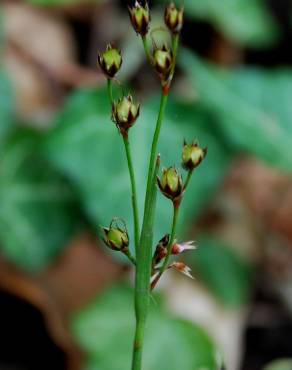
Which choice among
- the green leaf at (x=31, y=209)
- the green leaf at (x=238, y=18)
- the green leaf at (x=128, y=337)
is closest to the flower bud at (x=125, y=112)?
the green leaf at (x=128, y=337)

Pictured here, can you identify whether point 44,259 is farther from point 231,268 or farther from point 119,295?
point 231,268

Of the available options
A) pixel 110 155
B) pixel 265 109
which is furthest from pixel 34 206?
pixel 265 109

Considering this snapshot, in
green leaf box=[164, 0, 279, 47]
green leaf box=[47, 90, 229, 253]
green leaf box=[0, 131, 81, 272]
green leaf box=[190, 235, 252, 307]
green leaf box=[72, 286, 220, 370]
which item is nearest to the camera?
green leaf box=[72, 286, 220, 370]

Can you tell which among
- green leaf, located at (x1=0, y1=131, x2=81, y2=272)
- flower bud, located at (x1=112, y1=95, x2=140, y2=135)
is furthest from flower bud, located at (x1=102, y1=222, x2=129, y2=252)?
green leaf, located at (x1=0, y1=131, x2=81, y2=272)

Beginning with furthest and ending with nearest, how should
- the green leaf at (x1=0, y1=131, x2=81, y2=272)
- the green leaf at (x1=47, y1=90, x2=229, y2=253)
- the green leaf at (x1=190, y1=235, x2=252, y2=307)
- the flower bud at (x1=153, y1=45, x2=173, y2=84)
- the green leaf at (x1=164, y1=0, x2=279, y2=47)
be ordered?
the green leaf at (x1=164, y1=0, x2=279, y2=47) → the green leaf at (x1=190, y1=235, x2=252, y2=307) → the green leaf at (x1=0, y1=131, x2=81, y2=272) → the green leaf at (x1=47, y1=90, x2=229, y2=253) → the flower bud at (x1=153, y1=45, x2=173, y2=84)

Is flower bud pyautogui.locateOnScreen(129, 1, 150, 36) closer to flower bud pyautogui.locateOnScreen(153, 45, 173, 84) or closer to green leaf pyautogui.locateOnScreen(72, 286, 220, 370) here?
flower bud pyautogui.locateOnScreen(153, 45, 173, 84)

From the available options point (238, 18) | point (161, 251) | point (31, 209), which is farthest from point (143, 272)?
point (238, 18)

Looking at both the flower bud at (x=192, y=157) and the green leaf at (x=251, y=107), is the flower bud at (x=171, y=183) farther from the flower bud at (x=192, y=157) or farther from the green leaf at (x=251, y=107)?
the green leaf at (x=251, y=107)
